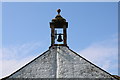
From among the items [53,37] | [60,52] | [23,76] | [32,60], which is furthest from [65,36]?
[23,76]

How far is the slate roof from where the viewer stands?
557 inches

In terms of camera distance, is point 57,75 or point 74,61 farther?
point 74,61

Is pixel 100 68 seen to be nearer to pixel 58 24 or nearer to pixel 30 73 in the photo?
pixel 30 73

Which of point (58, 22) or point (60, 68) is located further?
point (58, 22)

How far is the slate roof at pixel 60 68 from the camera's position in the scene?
46.4 feet

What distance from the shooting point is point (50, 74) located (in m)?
14.2

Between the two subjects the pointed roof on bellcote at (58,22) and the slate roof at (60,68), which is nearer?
the slate roof at (60,68)

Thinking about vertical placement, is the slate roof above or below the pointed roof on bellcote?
below

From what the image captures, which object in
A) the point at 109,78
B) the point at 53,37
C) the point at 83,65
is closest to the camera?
the point at 109,78

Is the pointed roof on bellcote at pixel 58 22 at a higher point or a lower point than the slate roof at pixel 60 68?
higher

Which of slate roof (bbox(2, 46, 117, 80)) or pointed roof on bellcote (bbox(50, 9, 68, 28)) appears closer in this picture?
slate roof (bbox(2, 46, 117, 80))

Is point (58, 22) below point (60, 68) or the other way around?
the other way around

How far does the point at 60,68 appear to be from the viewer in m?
14.7

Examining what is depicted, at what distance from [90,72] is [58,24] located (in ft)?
16.4
